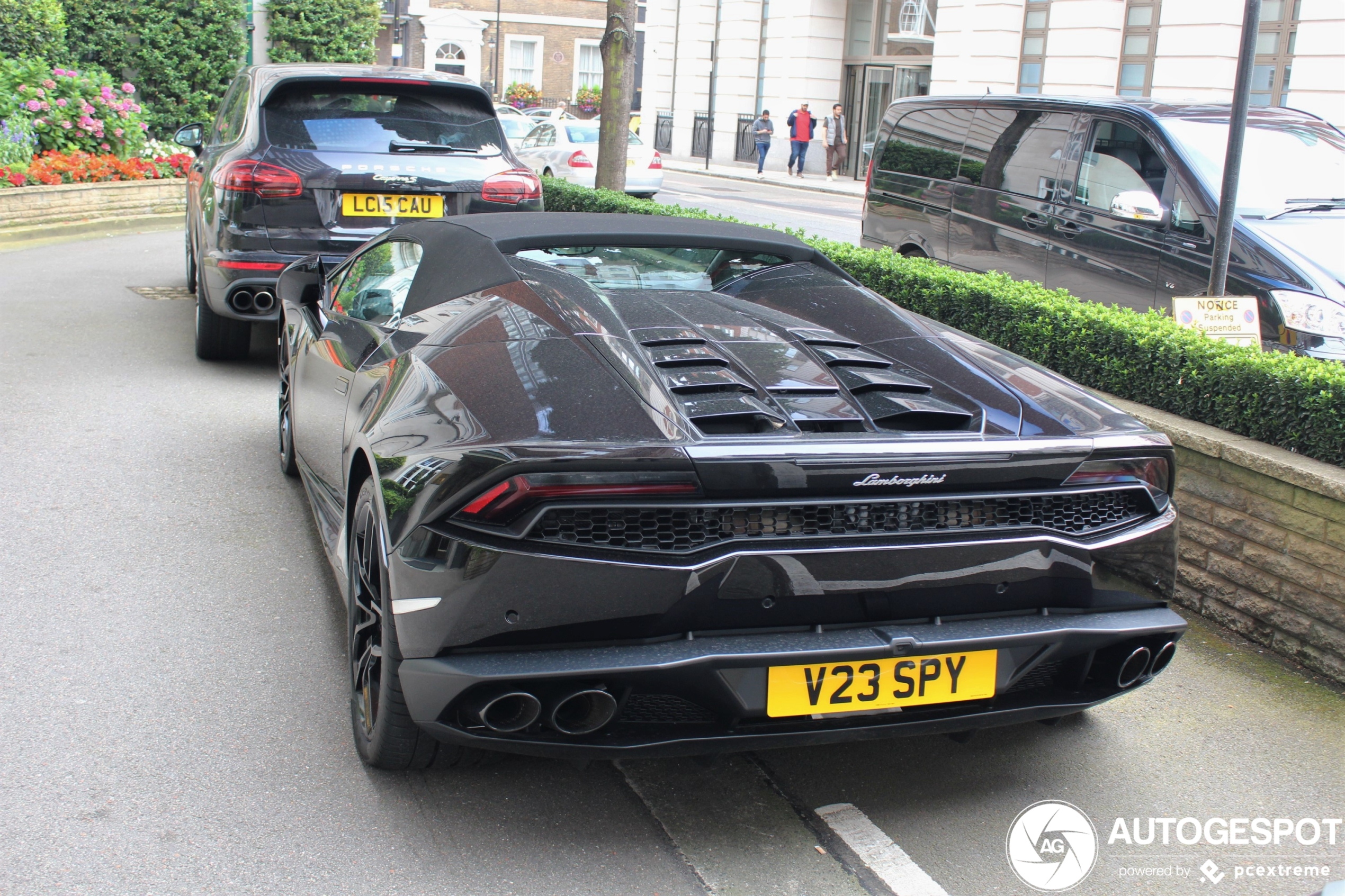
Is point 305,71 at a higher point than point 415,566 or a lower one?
higher

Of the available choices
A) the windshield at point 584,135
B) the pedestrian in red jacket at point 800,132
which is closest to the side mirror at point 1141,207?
the windshield at point 584,135

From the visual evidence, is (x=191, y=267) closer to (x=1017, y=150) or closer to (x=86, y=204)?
(x=86, y=204)

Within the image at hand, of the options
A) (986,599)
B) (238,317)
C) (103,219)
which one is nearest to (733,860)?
(986,599)

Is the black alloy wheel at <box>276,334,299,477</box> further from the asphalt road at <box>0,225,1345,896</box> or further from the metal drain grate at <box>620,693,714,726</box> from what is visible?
the metal drain grate at <box>620,693,714,726</box>

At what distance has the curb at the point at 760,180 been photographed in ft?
97.1

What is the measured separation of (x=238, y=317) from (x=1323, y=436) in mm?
5658

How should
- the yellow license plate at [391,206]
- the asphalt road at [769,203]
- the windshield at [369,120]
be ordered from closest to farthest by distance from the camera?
Result: 1. the yellow license plate at [391,206]
2. the windshield at [369,120]
3. the asphalt road at [769,203]

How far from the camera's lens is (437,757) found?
10.6 feet

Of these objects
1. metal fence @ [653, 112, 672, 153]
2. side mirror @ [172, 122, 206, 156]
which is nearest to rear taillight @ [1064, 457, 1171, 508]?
side mirror @ [172, 122, 206, 156]

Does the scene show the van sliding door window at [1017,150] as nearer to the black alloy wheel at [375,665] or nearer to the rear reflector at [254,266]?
the rear reflector at [254,266]

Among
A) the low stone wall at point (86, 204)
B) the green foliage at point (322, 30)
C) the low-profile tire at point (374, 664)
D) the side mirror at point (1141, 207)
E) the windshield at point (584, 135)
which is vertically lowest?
the low-profile tire at point (374, 664)

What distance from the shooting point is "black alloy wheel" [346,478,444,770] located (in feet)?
9.83

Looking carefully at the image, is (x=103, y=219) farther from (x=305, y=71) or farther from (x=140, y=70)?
(x=305, y=71)

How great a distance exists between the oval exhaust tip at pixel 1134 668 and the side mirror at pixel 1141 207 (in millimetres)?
4542
